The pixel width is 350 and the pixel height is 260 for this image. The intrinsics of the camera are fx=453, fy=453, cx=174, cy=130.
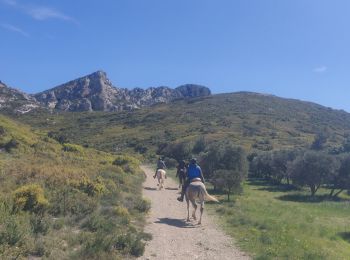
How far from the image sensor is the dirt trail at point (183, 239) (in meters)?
13.0

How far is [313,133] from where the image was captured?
140000 millimetres

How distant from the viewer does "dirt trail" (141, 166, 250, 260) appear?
12992 millimetres

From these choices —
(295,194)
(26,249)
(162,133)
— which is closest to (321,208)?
(295,194)

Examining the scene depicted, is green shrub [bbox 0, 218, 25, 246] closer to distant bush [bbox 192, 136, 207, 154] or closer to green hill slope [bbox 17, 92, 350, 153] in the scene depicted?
distant bush [bbox 192, 136, 207, 154]

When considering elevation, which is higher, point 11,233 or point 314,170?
point 314,170

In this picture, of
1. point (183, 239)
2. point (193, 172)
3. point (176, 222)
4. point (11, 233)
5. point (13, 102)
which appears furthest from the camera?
point (13, 102)

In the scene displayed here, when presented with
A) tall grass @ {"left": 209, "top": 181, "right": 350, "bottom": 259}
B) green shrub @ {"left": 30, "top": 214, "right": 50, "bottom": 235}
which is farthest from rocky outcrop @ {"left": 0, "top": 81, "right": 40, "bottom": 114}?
green shrub @ {"left": 30, "top": 214, "right": 50, "bottom": 235}

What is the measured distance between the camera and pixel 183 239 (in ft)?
48.8

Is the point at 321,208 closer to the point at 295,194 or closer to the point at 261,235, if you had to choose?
the point at 295,194

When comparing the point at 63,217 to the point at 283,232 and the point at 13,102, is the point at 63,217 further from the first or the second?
the point at 13,102

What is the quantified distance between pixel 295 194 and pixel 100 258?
1206 inches

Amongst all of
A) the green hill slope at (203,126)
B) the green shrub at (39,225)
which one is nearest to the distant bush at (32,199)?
the green shrub at (39,225)

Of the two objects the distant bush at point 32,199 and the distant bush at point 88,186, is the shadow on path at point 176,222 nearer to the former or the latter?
the distant bush at point 88,186

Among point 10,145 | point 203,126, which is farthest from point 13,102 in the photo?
point 10,145
